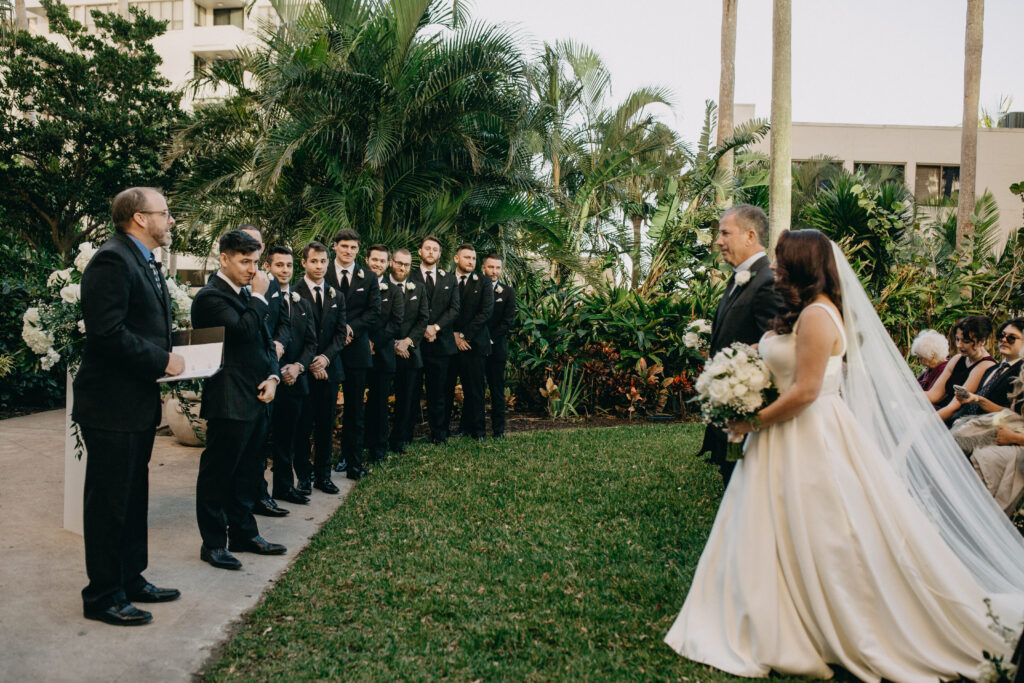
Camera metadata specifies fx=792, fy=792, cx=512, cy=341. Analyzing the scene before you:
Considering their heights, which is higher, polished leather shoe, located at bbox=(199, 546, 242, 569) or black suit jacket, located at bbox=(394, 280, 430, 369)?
black suit jacket, located at bbox=(394, 280, 430, 369)

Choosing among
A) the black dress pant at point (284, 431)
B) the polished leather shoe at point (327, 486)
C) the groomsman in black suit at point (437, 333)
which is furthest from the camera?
the groomsman in black suit at point (437, 333)

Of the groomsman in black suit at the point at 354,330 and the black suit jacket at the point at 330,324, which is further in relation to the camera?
the groomsman in black suit at the point at 354,330

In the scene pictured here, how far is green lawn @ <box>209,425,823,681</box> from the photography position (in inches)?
156

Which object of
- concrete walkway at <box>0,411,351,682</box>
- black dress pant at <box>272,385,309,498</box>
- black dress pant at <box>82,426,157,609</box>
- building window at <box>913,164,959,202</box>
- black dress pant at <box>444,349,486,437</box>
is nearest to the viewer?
concrete walkway at <box>0,411,351,682</box>

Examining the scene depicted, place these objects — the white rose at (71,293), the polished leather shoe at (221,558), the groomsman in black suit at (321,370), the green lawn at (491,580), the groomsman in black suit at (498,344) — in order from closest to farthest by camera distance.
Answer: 1. the green lawn at (491,580)
2. the white rose at (71,293)
3. the polished leather shoe at (221,558)
4. the groomsman in black suit at (321,370)
5. the groomsman in black suit at (498,344)

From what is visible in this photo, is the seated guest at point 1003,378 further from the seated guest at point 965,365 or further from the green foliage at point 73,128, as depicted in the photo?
the green foliage at point 73,128

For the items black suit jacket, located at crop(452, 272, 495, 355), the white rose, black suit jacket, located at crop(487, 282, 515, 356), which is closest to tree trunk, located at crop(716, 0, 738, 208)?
black suit jacket, located at crop(487, 282, 515, 356)

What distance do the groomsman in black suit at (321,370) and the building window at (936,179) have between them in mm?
33383

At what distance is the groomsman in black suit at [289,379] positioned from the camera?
21.9 ft

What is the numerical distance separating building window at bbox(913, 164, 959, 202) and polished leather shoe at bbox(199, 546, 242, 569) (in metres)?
35.6

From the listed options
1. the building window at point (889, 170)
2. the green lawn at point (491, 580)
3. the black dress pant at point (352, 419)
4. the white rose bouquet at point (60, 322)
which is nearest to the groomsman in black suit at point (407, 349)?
the green lawn at point (491, 580)

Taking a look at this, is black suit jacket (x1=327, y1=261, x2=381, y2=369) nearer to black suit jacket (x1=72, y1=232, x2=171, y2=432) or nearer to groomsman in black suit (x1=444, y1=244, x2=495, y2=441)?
groomsman in black suit (x1=444, y1=244, x2=495, y2=441)

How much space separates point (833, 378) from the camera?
4.07 metres

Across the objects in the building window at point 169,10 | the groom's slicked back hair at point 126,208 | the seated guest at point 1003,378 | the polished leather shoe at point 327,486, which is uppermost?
the building window at point 169,10
